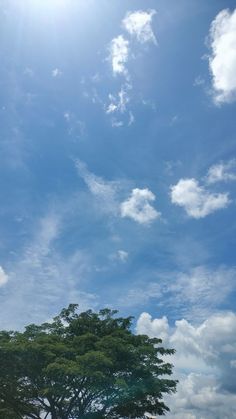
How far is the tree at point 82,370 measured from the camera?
29719 mm

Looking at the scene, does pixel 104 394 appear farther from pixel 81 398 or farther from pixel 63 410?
pixel 63 410

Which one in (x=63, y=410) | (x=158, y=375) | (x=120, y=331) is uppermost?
(x=120, y=331)

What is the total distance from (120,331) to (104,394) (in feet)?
15.9

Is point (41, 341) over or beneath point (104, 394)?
over

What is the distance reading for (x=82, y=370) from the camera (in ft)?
93.1

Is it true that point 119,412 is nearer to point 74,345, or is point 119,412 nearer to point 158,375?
point 158,375

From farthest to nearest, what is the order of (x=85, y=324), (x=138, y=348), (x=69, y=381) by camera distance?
(x=85, y=324) < (x=138, y=348) < (x=69, y=381)

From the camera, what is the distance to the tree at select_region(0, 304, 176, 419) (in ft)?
97.5

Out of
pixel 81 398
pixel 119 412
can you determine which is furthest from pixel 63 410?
pixel 119 412

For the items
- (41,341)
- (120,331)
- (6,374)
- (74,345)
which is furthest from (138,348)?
(6,374)

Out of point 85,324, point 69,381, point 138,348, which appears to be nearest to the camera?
point 69,381

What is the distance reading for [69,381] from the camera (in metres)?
30.2

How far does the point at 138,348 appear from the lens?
1267 inches

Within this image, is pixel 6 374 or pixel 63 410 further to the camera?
pixel 63 410
